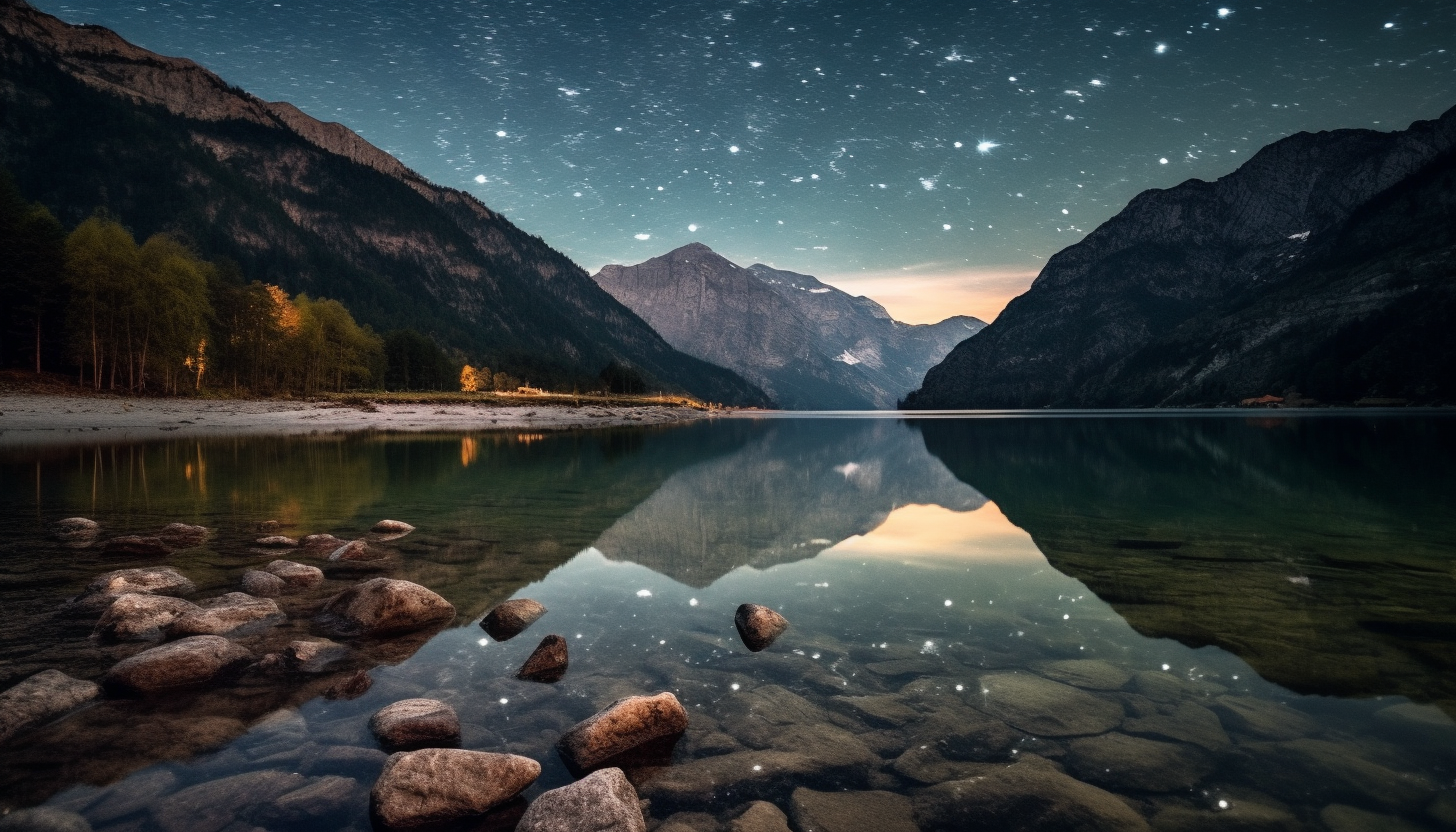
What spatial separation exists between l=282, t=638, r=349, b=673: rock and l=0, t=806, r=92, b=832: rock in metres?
3.20

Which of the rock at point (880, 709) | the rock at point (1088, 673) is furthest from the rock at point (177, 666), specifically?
the rock at point (1088, 673)

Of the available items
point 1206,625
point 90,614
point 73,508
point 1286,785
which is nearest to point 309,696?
point 90,614

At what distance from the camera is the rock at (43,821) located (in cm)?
479

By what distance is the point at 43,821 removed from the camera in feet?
16.0

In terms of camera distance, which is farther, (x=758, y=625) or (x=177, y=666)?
(x=758, y=625)

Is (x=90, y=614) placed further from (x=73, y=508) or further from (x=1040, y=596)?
(x=1040, y=596)

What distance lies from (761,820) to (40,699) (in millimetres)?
7697

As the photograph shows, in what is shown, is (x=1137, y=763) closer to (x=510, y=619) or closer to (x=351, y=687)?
(x=510, y=619)

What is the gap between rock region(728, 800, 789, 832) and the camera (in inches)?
202

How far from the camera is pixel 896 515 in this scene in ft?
74.2

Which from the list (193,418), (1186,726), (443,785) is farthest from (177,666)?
(193,418)

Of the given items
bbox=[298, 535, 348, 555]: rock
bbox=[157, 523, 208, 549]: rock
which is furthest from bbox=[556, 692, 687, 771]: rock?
bbox=[157, 523, 208, 549]: rock

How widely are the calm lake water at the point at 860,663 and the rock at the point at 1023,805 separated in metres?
0.03

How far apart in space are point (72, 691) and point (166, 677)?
0.79 m
